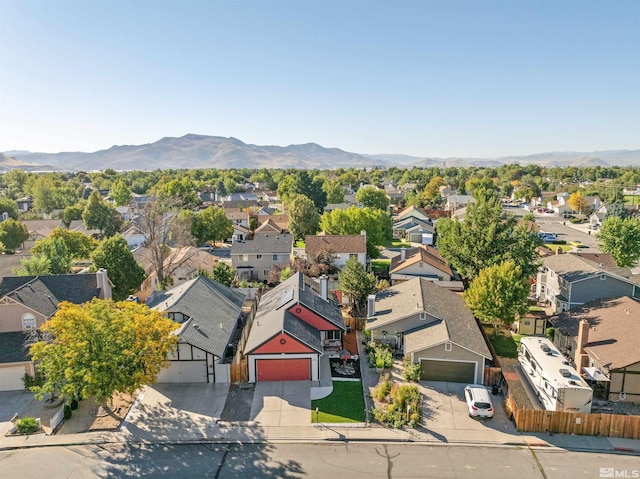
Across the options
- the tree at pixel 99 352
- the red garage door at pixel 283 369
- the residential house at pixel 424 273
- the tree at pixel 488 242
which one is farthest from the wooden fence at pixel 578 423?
the residential house at pixel 424 273

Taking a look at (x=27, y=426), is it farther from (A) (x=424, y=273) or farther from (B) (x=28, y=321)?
(A) (x=424, y=273)

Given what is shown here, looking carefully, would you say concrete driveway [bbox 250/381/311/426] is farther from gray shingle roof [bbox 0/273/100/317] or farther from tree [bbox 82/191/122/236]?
tree [bbox 82/191/122/236]

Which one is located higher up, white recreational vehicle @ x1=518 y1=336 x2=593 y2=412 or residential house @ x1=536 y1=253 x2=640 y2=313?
residential house @ x1=536 y1=253 x2=640 y2=313

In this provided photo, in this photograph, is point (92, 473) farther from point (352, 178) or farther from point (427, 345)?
point (352, 178)

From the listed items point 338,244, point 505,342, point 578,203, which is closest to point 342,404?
point 505,342

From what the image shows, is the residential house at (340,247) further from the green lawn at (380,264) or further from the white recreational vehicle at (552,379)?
the white recreational vehicle at (552,379)

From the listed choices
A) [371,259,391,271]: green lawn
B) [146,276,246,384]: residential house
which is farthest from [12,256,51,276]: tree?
[371,259,391,271]: green lawn
